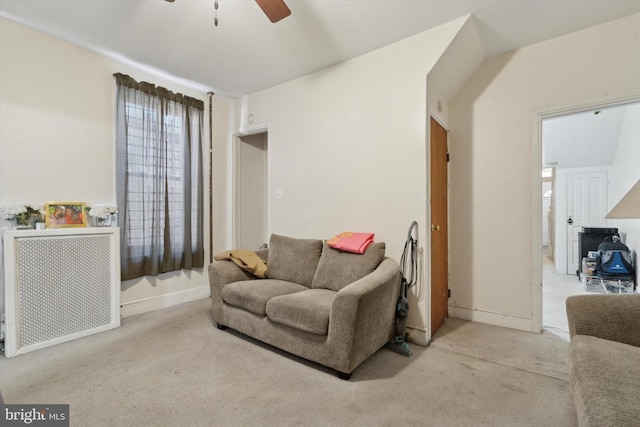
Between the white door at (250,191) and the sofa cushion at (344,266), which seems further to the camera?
the white door at (250,191)

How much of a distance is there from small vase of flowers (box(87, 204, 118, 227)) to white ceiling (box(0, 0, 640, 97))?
4.90 feet

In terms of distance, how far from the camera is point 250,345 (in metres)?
2.39

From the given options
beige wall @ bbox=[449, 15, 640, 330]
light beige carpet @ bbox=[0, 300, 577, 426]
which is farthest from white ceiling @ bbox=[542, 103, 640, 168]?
light beige carpet @ bbox=[0, 300, 577, 426]

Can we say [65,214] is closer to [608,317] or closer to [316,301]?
[316,301]

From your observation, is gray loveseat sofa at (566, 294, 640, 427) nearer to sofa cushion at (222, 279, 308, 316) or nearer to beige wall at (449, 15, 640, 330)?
beige wall at (449, 15, 640, 330)

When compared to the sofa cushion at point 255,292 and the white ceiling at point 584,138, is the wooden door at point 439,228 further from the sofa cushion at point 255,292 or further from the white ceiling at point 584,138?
the white ceiling at point 584,138

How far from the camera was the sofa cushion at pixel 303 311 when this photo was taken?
1935 mm

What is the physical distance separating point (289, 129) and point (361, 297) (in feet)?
7.46

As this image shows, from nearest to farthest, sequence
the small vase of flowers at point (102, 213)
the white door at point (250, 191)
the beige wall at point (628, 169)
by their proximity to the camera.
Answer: the small vase of flowers at point (102, 213) < the beige wall at point (628, 169) < the white door at point (250, 191)

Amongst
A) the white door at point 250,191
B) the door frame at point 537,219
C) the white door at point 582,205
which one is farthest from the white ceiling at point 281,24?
the white door at point 582,205

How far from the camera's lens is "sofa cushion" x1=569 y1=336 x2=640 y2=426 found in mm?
938

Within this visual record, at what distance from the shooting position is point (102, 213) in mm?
2740

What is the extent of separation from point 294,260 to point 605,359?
216cm

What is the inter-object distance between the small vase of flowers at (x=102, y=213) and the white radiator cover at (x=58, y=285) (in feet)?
0.50
